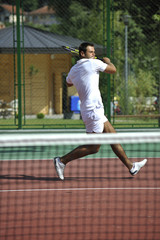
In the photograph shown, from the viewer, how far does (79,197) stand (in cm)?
551

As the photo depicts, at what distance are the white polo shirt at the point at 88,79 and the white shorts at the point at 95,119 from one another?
5cm

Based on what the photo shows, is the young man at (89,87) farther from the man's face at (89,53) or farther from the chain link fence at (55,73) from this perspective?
the chain link fence at (55,73)

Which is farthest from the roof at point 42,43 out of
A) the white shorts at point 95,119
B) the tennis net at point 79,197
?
the white shorts at point 95,119

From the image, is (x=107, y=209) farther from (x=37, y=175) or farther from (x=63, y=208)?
(x=37, y=175)

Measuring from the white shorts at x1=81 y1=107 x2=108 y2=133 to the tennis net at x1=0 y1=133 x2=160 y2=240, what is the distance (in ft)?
2.05

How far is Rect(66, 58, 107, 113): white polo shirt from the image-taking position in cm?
629

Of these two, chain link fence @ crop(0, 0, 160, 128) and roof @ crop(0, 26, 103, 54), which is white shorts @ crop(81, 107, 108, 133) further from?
roof @ crop(0, 26, 103, 54)

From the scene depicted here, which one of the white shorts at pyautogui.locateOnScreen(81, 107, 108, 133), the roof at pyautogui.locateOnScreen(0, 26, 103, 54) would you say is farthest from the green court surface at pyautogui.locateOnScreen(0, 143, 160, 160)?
the roof at pyautogui.locateOnScreen(0, 26, 103, 54)

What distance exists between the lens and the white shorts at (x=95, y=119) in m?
6.36

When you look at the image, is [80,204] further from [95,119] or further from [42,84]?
[42,84]

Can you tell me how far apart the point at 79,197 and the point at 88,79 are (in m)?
1.50

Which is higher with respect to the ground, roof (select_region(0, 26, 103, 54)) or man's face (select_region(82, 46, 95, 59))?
roof (select_region(0, 26, 103, 54))

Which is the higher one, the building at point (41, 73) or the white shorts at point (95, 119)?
the building at point (41, 73)

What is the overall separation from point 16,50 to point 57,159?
6.27m
